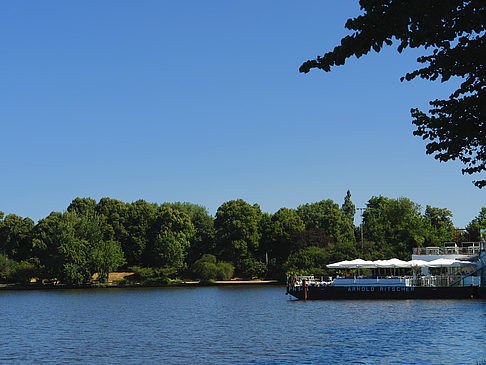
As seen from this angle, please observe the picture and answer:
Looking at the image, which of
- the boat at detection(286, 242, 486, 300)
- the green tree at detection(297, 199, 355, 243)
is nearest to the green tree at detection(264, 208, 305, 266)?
the green tree at detection(297, 199, 355, 243)

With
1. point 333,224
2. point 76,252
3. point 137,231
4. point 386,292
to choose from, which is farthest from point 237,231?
point 386,292

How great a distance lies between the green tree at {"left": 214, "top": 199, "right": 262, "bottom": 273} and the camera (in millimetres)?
120562

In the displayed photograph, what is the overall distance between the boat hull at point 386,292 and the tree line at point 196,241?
35.1m

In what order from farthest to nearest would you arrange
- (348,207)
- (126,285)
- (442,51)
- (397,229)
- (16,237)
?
1. (348,207)
2. (16,237)
3. (397,229)
4. (126,285)
5. (442,51)

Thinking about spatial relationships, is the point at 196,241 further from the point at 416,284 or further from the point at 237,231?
the point at 416,284

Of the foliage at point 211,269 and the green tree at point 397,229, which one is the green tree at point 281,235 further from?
the green tree at point 397,229

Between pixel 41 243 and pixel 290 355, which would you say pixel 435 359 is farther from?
pixel 41 243

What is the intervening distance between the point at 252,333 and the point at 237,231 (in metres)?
82.3

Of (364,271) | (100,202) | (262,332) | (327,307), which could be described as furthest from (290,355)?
(100,202)

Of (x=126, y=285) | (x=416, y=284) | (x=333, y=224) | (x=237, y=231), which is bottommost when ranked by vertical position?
(x=126, y=285)

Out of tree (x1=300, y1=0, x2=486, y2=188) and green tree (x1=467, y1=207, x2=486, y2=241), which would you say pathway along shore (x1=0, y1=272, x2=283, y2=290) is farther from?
tree (x1=300, y1=0, x2=486, y2=188)

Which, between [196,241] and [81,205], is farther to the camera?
[81,205]

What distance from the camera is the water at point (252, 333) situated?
97.3 ft

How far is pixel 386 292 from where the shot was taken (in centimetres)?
6644
